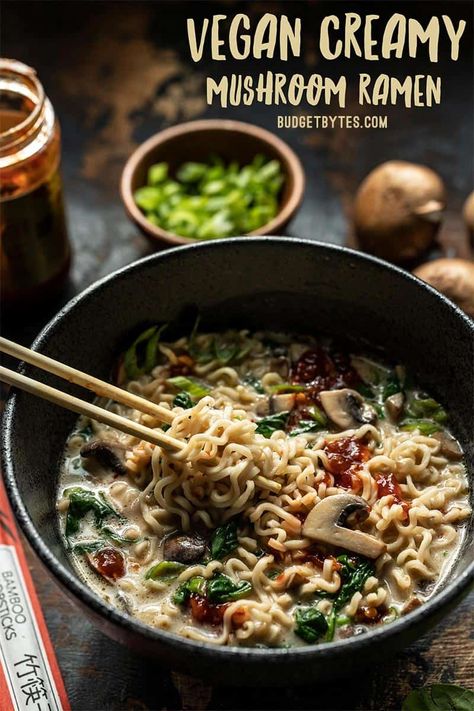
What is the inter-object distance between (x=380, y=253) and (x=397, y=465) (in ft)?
5.96

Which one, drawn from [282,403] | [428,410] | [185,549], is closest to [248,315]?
[282,403]

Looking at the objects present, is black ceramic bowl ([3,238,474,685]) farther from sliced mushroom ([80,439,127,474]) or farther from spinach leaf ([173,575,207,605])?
spinach leaf ([173,575,207,605])

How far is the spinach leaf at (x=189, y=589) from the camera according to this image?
393 centimetres

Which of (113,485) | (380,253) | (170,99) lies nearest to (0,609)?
(113,485)

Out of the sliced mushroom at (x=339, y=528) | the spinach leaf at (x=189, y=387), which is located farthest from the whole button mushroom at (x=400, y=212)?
the sliced mushroom at (x=339, y=528)

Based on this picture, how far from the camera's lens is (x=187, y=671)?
138 inches

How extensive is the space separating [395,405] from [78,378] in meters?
1.51

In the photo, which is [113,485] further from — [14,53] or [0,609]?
[14,53]

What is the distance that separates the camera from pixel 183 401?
4.54 meters

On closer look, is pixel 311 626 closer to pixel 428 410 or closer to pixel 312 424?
pixel 312 424

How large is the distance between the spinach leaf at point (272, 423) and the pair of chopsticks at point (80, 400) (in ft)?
1.55

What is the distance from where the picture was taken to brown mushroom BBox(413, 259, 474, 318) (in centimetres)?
524

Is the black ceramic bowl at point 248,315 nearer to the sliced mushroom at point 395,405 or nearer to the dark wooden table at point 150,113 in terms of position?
the sliced mushroom at point 395,405

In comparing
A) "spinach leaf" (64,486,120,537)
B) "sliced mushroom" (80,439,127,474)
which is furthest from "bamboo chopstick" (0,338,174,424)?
"spinach leaf" (64,486,120,537)
